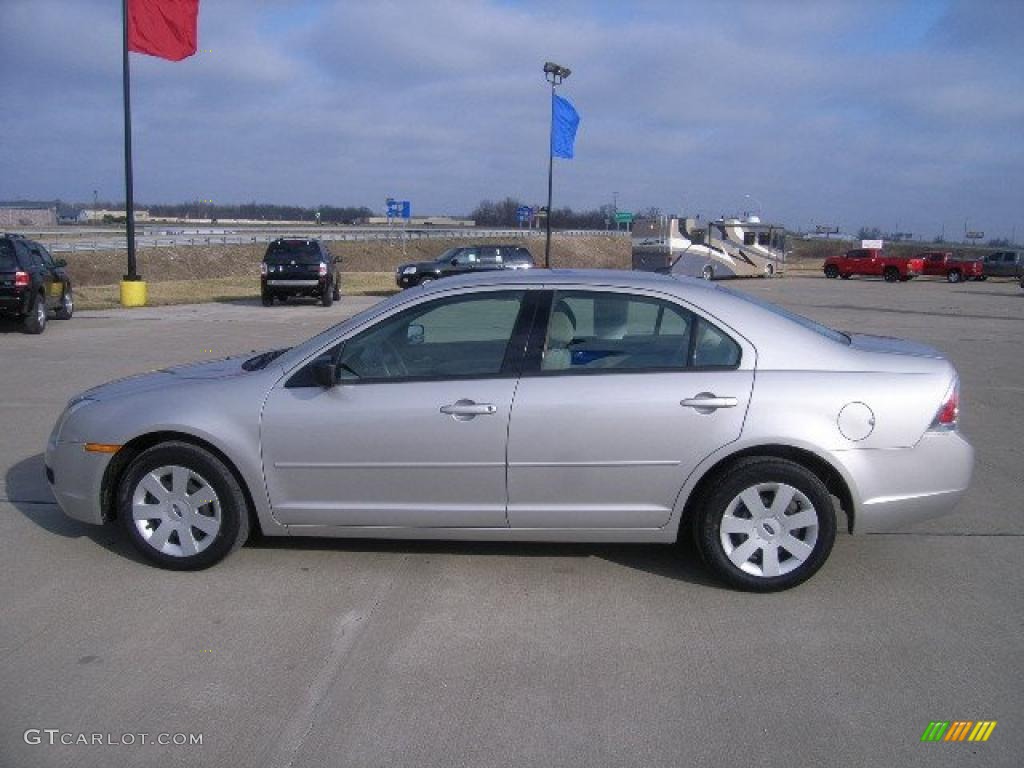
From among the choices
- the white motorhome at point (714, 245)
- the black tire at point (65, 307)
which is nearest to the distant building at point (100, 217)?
the white motorhome at point (714, 245)

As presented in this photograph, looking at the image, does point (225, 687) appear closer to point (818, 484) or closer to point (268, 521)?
point (268, 521)

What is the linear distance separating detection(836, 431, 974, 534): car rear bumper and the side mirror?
254 cm

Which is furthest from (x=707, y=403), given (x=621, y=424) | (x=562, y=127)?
(x=562, y=127)

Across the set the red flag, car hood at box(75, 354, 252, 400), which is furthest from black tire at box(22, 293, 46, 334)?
car hood at box(75, 354, 252, 400)

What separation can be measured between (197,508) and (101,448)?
2.00 ft

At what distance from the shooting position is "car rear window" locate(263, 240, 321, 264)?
2391 centimetres

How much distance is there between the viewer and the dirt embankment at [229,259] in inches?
1640

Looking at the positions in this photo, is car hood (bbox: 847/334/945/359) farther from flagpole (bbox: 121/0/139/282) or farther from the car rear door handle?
flagpole (bbox: 121/0/139/282)

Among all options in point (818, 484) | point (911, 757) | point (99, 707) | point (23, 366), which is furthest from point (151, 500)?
point (23, 366)

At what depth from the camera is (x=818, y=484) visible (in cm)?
446

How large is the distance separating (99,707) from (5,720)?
1.04 feet

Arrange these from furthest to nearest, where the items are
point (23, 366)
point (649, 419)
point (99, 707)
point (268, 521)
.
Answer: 1. point (23, 366)
2. point (268, 521)
3. point (649, 419)
4. point (99, 707)

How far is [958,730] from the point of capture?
11.0 feet

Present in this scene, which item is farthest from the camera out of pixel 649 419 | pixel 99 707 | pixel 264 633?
pixel 649 419
